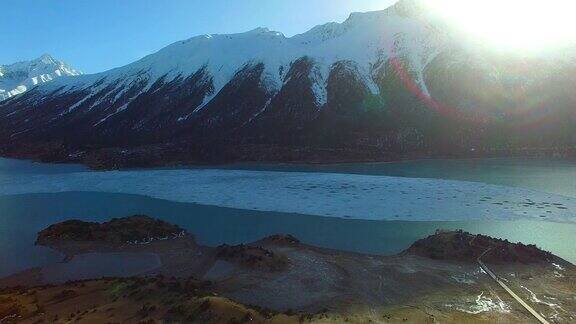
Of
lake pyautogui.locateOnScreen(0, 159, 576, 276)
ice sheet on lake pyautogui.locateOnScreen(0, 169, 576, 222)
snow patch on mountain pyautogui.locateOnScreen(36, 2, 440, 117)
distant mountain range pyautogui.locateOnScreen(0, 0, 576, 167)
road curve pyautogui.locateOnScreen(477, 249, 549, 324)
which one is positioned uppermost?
snow patch on mountain pyautogui.locateOnScreen(36, 2, 440, 117)

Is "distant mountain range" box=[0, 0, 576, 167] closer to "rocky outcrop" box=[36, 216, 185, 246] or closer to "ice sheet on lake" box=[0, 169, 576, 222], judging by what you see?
"ice sheet on lake" box=[0, 169, 576, 222]

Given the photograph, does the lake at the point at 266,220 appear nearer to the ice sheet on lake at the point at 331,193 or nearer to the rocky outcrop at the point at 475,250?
the ice sheet on lake at the point at 331,193

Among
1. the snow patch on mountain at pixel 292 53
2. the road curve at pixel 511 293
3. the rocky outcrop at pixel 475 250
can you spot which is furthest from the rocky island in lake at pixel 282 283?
the snow patch on mountain at pixel 292 53

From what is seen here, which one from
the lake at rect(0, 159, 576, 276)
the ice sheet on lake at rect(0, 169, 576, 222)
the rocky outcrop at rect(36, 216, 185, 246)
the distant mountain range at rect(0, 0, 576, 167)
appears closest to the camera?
the lake at rect(0, 159, 576, 276)

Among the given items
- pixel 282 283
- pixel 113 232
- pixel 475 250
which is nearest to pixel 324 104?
pixel 113 232

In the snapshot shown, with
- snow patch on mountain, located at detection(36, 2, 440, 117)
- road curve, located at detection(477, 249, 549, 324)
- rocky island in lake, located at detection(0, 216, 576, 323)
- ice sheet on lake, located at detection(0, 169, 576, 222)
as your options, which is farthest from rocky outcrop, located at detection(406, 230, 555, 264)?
snow patch on mountain, located at detection(36, 2, 440, 117)

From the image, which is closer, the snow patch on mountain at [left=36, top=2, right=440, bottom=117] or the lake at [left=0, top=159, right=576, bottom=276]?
the lake at [left=0, top=159, right=576, bottom=276]

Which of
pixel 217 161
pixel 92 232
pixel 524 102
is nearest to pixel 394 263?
pixel 92 232
